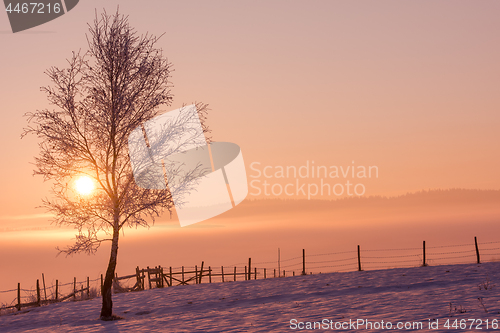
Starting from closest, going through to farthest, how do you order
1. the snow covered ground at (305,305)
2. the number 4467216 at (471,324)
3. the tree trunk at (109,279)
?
the number 4467216 at (471,324), the snow covered ground at (305,305), the tree trunk at (109,279)

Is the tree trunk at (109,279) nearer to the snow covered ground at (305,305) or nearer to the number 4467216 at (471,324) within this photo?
the snow covered ground at (305,305)

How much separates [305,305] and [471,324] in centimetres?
811

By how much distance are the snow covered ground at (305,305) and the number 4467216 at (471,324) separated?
2 centimetres

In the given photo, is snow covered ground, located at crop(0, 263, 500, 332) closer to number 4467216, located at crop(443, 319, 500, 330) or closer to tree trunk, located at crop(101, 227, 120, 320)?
number 4467216, located at crop(443, 319, 500, 330)

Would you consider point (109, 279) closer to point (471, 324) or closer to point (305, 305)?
point (305, 305)

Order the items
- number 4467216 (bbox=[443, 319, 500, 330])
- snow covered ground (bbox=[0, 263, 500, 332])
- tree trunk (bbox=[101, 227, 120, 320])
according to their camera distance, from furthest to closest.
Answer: tree trunk (bbox=[101, 227, 120, 320]) → snow covered ground (bbox=[0, 263, 500, 332]) → number 4467216 (bbox=[443, 319, 500, 330])

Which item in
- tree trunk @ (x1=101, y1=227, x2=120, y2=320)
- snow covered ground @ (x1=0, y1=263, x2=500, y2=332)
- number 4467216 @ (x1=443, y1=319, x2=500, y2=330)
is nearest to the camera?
number 4467216 @ (x1=443, y1=319, x2=500, y2=330)

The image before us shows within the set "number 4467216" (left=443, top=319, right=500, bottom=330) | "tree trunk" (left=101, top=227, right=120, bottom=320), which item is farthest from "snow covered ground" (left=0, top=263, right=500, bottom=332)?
"tree trunk" (left=101, top=227, right=120, bottom=320)

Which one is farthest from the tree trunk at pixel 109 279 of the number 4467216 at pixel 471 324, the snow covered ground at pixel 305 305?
the number 4467216 at pixel 471 324

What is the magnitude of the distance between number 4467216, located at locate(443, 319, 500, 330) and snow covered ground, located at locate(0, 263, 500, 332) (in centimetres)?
2

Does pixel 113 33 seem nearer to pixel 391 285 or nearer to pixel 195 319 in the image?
pixel 195 319

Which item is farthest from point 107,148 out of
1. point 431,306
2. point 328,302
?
point 431,306

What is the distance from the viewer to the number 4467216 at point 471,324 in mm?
11002

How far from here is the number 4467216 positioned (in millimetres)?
11002
